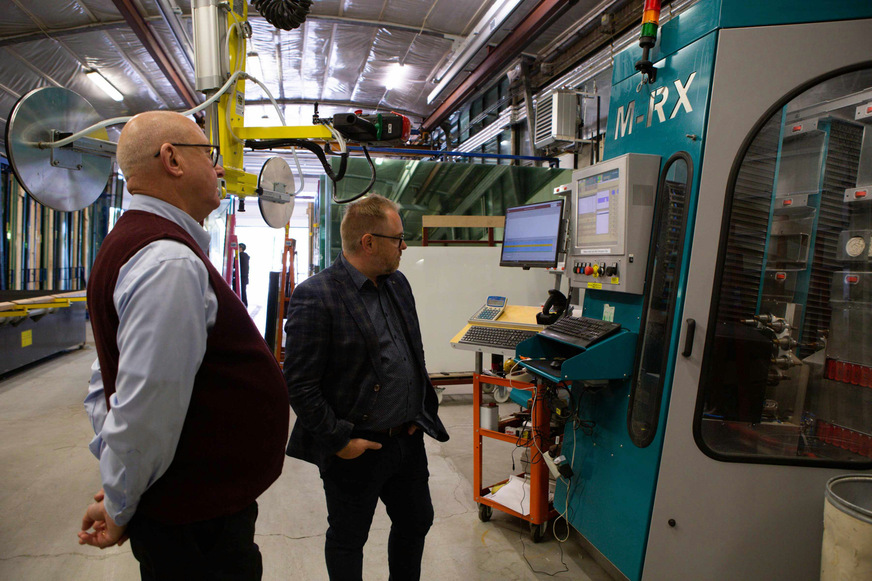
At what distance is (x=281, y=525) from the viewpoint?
2.58m

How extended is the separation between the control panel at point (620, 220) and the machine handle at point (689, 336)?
25 cm

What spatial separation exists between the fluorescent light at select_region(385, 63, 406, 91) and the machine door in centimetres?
431

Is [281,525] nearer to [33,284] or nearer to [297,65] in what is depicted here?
[297,65]

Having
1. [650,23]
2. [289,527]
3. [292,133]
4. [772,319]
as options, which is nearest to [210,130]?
[292,133]

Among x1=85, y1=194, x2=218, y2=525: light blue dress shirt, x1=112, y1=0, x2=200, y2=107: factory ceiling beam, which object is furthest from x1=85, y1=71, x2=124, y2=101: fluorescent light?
x1=85, y1=194, x2=218, y2=525: light blue dress shirt

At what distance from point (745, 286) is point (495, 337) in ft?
3.68

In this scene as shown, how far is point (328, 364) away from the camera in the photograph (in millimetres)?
1489

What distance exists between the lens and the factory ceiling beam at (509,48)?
375 centimetres

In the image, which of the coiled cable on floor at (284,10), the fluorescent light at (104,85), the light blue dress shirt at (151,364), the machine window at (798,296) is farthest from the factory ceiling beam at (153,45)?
the machine window at (798,296)

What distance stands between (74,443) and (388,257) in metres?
3.42

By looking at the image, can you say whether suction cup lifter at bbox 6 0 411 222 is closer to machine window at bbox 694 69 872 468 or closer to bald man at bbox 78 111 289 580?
bald man at bbox 78 111 289 580

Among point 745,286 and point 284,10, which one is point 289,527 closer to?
point 745,286

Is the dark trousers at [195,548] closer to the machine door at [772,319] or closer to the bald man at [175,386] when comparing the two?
the bald man at [175,386]

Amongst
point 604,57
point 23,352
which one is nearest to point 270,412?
point 604,57
